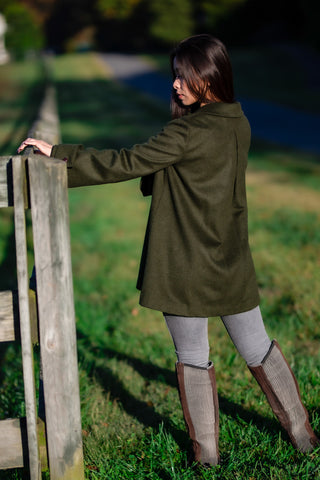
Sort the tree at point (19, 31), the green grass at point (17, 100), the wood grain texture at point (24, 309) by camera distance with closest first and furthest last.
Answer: the wood grain texture at point (24, 309)
the green grass at point (17, 100)
the tree at point (19, 31)

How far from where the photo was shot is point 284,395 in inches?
99.0

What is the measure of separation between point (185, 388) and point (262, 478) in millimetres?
477

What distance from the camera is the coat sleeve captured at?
2.08 m

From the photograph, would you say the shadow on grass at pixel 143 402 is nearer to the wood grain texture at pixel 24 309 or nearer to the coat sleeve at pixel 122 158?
the wood grain texture at pixel 24 309

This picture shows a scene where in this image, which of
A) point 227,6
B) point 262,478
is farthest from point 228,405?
point 227,6

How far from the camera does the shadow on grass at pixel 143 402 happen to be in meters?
2.88

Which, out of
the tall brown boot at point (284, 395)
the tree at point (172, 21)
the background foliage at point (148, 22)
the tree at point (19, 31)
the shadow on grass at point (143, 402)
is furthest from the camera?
the tree at point (19, 31)

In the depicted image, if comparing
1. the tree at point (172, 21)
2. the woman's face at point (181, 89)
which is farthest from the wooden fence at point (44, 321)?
the tree at point (172, 21)

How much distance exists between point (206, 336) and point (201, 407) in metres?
0.28

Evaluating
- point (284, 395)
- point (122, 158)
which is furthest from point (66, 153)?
point (284, 395)

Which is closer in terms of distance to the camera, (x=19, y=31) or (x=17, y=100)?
(x=17, y=100)

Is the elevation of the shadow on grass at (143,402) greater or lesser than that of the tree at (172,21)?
lesser

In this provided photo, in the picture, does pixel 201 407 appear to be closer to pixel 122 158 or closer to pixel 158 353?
pixel 122 158

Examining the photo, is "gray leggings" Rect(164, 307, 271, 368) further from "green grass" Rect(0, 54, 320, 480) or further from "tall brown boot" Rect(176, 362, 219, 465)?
"green grass" Rect(0, 54, 320, 480)
